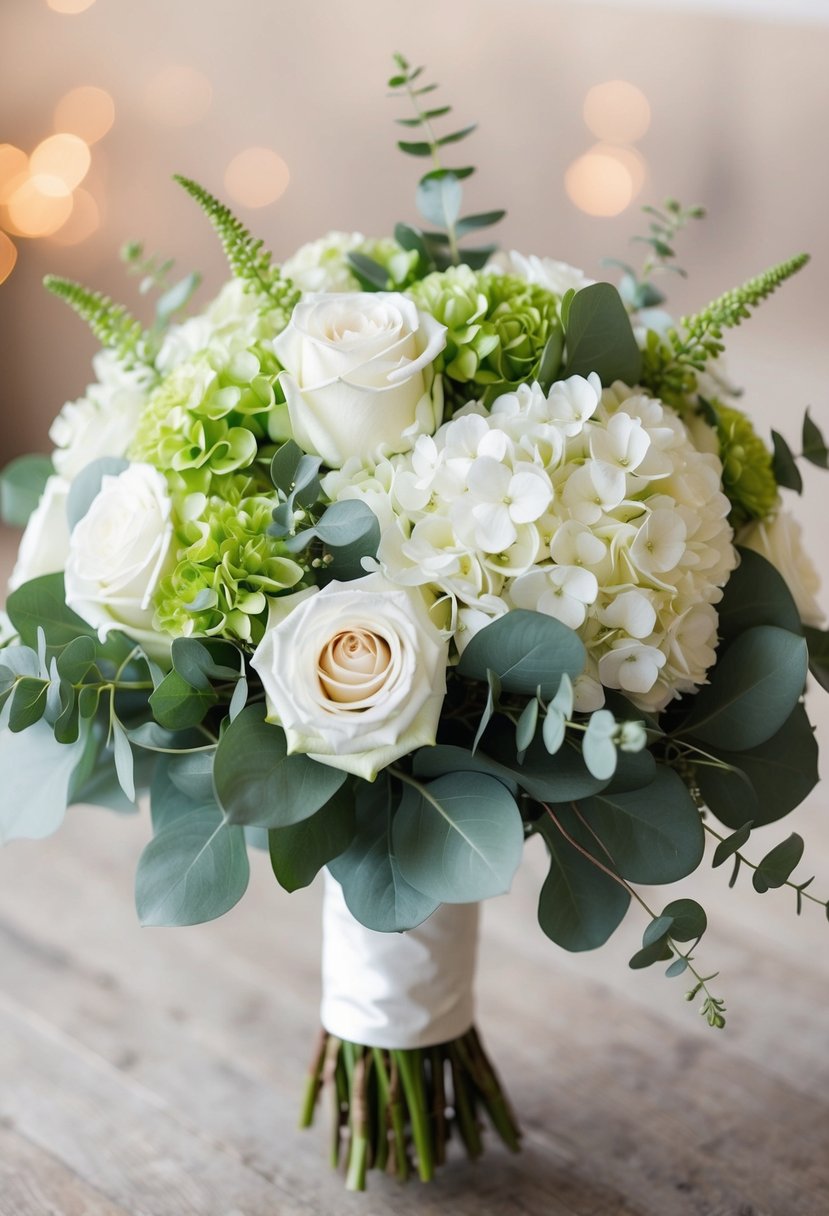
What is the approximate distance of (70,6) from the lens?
2.96 metres

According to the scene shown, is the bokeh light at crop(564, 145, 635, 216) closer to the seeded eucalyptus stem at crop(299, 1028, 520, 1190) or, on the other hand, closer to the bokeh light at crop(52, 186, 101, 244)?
the bokeh light at crop(52, 186, 101, 244)

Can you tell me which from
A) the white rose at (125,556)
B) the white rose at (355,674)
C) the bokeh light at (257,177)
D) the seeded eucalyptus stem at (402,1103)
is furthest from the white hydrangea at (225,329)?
the bokeh light at (257,177)

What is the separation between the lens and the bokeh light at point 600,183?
2.60 metres

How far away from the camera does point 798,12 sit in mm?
2340

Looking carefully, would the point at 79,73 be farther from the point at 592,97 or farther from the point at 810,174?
the point at 810,174

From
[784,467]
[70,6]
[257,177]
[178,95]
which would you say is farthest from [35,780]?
[70,6]

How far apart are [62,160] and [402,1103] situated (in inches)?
113

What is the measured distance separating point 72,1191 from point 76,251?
Result: 286cm

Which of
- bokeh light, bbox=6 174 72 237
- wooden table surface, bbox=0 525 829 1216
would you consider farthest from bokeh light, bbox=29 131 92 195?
wooden table surface, bbox=0 525 829 1216

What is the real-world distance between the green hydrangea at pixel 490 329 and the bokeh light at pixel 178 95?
8.49 feet

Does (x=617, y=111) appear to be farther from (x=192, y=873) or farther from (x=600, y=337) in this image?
(x=192, y=873)

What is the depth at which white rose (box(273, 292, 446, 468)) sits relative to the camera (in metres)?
0.64

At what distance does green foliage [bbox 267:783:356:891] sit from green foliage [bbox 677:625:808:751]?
0.21 metres

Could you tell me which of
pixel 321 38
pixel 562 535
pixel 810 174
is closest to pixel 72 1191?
pixel 562 535
